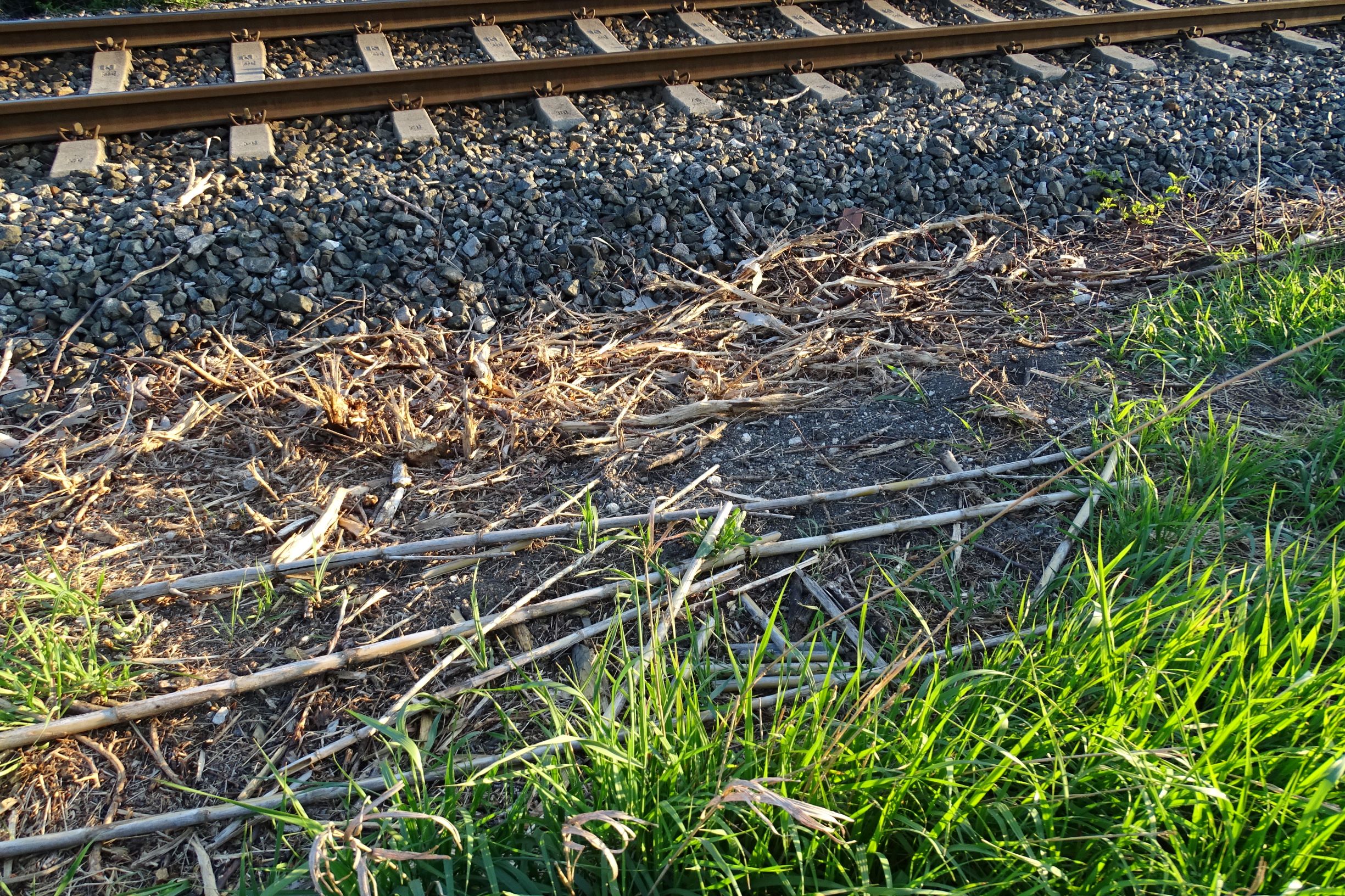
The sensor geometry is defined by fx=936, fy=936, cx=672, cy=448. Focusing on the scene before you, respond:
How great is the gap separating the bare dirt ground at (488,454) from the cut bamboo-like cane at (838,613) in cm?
6

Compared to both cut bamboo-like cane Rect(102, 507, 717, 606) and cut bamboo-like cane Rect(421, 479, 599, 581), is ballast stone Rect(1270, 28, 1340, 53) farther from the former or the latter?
cut bamboo-like cane Rect(421, 479, 599, 581)

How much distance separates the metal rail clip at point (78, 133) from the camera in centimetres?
521

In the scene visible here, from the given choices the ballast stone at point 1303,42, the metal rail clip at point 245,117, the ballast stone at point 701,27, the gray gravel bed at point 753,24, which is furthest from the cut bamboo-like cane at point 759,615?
the ballast stone at point 1303,42

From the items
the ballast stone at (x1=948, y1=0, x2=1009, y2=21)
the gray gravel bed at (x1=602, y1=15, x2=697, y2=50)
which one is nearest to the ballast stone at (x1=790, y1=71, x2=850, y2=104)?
the gray gravel bed at (x1=602, y1=15, x2=697, y2=50)

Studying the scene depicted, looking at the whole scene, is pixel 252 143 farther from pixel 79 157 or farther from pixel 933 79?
pixel 933 79

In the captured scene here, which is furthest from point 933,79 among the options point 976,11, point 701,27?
point 701,27

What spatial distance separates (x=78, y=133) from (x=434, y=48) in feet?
7.76

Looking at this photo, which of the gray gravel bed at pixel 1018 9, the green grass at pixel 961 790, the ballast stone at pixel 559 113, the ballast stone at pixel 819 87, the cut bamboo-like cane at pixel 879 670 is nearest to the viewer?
the green grass at pixel 961 790

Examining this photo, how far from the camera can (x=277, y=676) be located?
2.49 metres

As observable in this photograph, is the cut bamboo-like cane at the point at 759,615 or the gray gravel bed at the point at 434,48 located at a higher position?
the gray gravel bed at the point at 434,48

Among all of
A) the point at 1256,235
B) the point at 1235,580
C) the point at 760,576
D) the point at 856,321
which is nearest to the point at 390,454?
the point at 760,576

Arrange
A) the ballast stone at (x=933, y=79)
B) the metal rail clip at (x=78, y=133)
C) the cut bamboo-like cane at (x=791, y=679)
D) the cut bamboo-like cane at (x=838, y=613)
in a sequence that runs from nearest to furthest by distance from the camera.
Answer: the cut bamboo-like cane at (x=791, y=679), the cut bamboo-like cane at (x=838, y=613), the metal rail clip at (x=78, y=133), the ballast stone at (x=933, y=79)

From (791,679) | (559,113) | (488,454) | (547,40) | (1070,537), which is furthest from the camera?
(547,40)

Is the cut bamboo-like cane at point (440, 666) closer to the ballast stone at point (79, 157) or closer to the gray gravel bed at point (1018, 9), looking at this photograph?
the ballast stone at point (79, 157)
